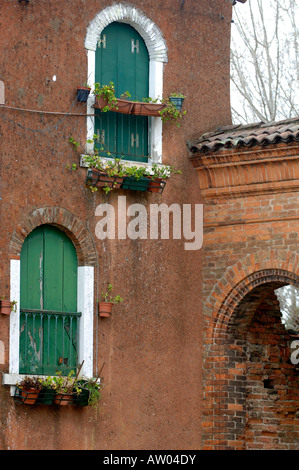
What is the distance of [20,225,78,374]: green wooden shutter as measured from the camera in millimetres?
13844

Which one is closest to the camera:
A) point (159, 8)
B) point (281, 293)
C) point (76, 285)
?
point (76, 285)

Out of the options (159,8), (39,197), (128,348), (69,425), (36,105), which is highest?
(159,8)

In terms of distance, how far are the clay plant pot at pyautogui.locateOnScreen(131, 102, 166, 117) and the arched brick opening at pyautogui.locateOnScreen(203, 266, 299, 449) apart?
2.20 meters

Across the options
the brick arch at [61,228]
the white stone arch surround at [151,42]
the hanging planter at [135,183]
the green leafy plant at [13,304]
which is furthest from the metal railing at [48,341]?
the white stone arch surround at [151,42]

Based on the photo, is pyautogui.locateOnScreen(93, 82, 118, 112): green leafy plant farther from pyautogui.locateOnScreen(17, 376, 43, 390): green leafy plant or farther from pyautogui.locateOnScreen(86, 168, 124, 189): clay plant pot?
pyautogui.locateOnScreen(17, 376, 43, 390): green leafy plant

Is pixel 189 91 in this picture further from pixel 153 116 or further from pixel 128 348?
pixel 128 348

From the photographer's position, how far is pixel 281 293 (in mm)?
24203

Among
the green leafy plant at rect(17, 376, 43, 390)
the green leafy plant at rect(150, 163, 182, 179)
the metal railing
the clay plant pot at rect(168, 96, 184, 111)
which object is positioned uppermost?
the clay plant pot at rect(168, 96, 184, 111)

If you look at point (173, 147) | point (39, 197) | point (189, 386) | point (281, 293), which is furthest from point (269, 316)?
point (281, 293)

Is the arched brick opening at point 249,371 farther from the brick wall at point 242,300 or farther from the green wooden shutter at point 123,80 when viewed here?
the green wooden shutter at point 123,80

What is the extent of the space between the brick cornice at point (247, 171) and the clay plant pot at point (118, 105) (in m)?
1.13

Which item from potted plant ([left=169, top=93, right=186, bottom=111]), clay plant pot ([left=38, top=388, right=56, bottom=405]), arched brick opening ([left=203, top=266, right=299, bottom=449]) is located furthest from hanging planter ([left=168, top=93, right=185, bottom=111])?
clay plant pot ([left=38, top=388, right=56, bottom=405])

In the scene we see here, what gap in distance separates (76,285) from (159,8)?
3.78 m

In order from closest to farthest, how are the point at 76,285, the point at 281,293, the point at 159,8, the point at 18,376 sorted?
1. the point at 18,376
2. the point at 76,285
3. the point at 159,8
4. the point at 281,293
